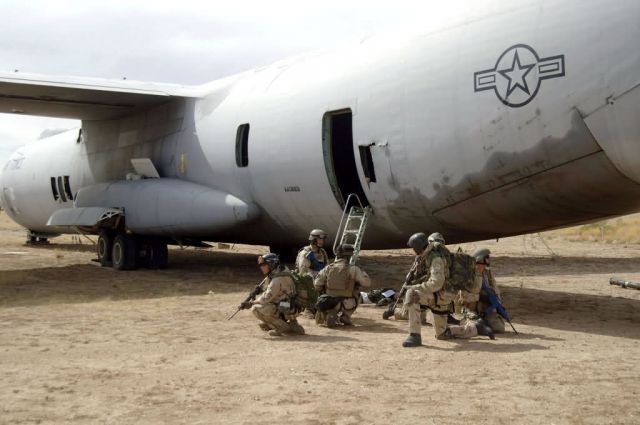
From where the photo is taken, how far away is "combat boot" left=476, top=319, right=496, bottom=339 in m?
8.71

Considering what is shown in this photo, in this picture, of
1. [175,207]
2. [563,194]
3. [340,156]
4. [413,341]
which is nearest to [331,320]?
[413,341]

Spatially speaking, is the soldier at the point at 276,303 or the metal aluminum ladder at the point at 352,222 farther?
the metal aluminum ladder at the point at 352,222

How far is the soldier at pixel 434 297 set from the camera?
8.33 meters

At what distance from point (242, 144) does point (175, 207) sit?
2.11 m

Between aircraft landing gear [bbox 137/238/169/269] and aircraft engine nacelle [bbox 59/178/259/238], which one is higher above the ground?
aircraft engine nacelle [bbox 59/178/259/238]

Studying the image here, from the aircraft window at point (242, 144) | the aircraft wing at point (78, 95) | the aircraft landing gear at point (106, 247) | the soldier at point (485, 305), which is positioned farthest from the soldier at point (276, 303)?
the aircraft landing gear at point (106, 247)

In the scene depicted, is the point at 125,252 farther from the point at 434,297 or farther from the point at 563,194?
the point at 563,194

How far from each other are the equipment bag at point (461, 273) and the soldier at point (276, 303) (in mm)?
2070

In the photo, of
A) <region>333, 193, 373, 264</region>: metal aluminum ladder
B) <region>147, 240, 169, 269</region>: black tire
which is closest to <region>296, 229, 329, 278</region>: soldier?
<region>333, 193, 373, 264</region>: metal aluminum ladder

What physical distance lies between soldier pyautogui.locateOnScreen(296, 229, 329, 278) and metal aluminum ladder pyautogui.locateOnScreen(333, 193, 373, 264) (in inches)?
24.9

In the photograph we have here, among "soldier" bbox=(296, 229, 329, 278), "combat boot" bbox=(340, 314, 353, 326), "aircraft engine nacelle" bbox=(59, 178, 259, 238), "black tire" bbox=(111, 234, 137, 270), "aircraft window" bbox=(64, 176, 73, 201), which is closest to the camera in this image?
"combat boot" bbox=(340, 314, 353, 326)

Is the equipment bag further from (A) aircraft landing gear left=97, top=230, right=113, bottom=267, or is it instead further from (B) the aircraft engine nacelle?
(A) aircraft landing gear left=97, top=230, right=113, bottom=267

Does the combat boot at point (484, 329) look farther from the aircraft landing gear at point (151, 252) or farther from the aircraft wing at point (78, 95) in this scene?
the aircraft landing gear at point (151, 252)

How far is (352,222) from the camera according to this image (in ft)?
40.0
